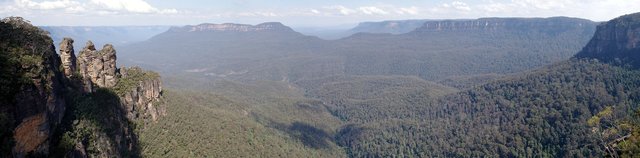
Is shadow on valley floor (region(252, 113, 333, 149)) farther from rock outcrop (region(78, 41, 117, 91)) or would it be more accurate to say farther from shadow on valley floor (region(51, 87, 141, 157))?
shadow on valley floor (region(51, 87, 141, 157))

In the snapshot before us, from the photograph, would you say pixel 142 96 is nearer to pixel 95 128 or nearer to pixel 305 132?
pixel 95 128

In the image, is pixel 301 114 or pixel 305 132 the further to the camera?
pixel 301 114

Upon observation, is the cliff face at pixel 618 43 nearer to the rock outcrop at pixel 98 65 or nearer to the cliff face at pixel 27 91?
the rock outcrop at pixel 98 65

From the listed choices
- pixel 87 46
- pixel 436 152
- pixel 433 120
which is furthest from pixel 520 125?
pixel 87 46

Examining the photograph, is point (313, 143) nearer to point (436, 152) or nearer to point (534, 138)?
point (436, 152)

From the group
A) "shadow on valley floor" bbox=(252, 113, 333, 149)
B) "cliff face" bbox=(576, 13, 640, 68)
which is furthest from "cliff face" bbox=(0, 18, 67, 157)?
"cliff face" bbox=(576, 13, 640, 68)

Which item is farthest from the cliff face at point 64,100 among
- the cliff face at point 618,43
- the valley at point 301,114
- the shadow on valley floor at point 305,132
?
the cliff face at point 618,43

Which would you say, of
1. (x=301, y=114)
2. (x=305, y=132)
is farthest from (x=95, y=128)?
(x=301, y=114)
